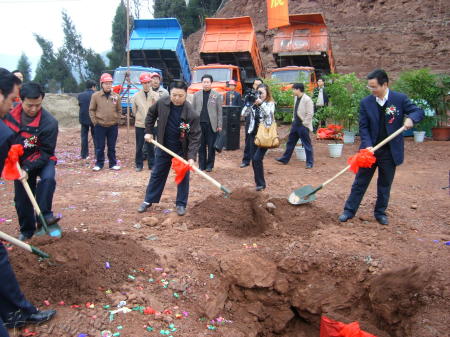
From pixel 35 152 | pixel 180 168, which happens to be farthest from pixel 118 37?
pixel 35 152

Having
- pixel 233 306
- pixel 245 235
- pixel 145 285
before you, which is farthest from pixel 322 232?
pixel 145 285

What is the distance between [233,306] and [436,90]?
387 inches

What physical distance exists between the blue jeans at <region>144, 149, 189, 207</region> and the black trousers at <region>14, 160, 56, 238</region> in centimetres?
142

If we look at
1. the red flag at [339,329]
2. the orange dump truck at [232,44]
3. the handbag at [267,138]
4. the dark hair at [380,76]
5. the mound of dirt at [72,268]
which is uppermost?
the orange dump truck at [232,44]

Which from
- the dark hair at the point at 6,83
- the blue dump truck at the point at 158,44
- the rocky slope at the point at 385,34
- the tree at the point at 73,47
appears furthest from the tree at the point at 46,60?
the dark hair at the point at 6,83

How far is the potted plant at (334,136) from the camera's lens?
960cm

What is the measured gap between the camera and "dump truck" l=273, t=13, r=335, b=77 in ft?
53.2

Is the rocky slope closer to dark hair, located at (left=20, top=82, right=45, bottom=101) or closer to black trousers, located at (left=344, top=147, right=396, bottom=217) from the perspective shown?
black trousers, located at (left=344, top=147, right=396, bottom=217)

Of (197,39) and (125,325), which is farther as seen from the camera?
(197,39)

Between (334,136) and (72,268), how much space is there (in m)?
9.21

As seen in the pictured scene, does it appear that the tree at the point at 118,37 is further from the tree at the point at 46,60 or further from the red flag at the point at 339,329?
the red flag at the point at 339,329

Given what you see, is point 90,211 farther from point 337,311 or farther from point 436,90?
point 436,90

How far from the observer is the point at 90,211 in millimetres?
5555

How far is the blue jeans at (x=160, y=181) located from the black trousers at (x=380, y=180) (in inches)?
85.2
